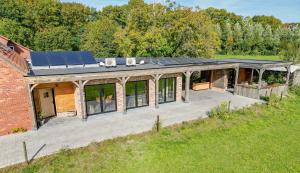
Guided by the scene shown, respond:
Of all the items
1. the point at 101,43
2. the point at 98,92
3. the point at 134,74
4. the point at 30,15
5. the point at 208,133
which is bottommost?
the point at 208,133

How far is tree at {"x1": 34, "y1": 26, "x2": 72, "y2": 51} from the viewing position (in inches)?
1524

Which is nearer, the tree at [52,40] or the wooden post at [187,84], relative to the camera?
the wooden post at [187,84]

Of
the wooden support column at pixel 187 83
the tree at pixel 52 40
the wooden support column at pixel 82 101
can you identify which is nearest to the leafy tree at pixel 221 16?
the tree at pixel 52 40

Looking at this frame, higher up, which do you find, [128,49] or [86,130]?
[128,49]

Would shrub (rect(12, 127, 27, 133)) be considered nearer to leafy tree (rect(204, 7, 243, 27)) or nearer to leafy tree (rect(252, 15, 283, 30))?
leafy tree (rect(204, 7, 243, 27))

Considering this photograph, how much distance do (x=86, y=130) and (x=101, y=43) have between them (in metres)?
28.8

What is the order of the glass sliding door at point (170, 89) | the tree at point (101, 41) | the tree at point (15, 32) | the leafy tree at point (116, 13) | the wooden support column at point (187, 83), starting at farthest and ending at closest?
the leafy tree at point (116, 13), the tree at point (101, 41), the tree at point (15, 32), the glass sliding door at point (170, 89), the wooden support column at point (187, 83)

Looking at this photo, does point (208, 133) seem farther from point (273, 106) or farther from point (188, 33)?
point (188, 33)

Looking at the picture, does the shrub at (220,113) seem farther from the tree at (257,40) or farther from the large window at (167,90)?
the tree at (257,40)

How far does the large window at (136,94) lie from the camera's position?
47.0 ft

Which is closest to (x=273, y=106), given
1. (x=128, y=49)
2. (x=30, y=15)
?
(x=128, y=49)

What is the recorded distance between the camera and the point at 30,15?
139 feet

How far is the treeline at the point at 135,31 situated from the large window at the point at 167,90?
37.6ft

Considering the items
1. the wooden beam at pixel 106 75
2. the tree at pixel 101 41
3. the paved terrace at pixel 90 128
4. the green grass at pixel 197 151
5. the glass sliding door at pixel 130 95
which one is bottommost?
the green grass at pixel 197 151
